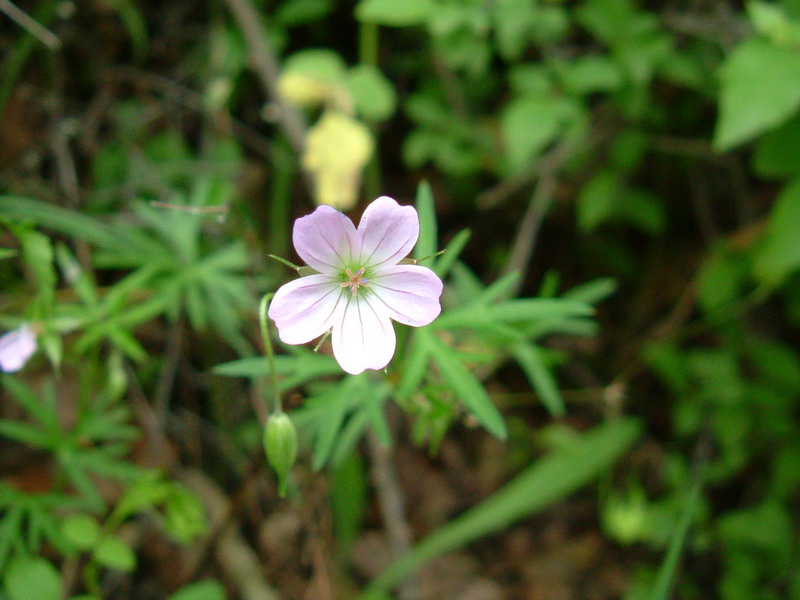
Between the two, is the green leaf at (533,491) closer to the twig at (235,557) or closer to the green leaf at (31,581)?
the twig at (235,557)

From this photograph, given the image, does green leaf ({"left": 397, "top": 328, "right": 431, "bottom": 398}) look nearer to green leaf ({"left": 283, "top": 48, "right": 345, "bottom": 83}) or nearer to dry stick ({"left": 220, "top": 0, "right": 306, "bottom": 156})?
dry stick ({"left": 220, "top": 0, "right": 306, "bottom": 156})

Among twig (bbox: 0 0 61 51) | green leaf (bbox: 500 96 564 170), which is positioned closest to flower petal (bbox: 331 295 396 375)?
green leaf (bbox: 500 96 564 170)

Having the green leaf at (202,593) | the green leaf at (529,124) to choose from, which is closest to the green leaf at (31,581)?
the green leaf at (202,593)

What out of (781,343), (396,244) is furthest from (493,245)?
(396,244)

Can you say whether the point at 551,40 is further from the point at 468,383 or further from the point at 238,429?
the point at 238,429

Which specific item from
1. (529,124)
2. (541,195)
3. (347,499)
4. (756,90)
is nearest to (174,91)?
(529,124)

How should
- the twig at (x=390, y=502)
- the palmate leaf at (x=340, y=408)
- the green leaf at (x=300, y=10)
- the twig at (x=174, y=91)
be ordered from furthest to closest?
the twig at (x=174, y=91) < the green leaf at (x=300, y=10) < the twig at (x=390, y=502) < the palmate leaf at (x=340, y=408)

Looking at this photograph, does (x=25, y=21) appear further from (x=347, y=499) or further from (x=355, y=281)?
(x=347, y=499)
